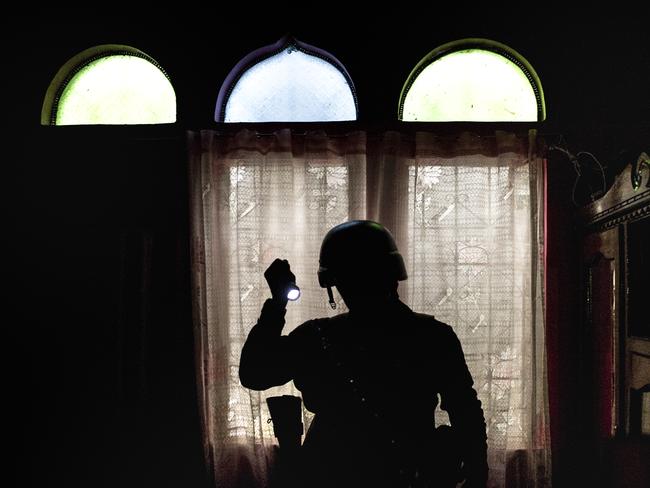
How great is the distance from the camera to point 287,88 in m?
4.55

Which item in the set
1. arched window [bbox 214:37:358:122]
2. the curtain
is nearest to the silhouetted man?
the curtain

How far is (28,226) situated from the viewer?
4531 mm

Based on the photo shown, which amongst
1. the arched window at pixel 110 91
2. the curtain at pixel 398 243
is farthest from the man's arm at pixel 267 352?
the arched window at pixel 110 91

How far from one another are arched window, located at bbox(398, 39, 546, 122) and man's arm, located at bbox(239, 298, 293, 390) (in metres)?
2.53

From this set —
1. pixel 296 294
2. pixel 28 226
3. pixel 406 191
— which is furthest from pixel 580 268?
pixel 28 226

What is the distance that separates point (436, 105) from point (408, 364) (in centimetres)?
256

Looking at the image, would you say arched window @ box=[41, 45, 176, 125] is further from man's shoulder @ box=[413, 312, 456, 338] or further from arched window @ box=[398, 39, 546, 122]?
man's shoulder @ box=[413, 312, 456, 338]

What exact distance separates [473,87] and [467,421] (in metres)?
2.88

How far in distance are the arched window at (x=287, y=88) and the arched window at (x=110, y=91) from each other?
0.53 m

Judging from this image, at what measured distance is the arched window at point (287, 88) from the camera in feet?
14.9

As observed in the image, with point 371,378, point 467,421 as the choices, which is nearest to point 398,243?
point 371,378

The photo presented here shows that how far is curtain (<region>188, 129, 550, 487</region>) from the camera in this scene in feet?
13.1

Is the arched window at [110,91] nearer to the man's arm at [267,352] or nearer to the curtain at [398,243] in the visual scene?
the curtain at [398,243]

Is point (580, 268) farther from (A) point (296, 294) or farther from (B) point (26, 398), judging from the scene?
(B) point (26, 398)
